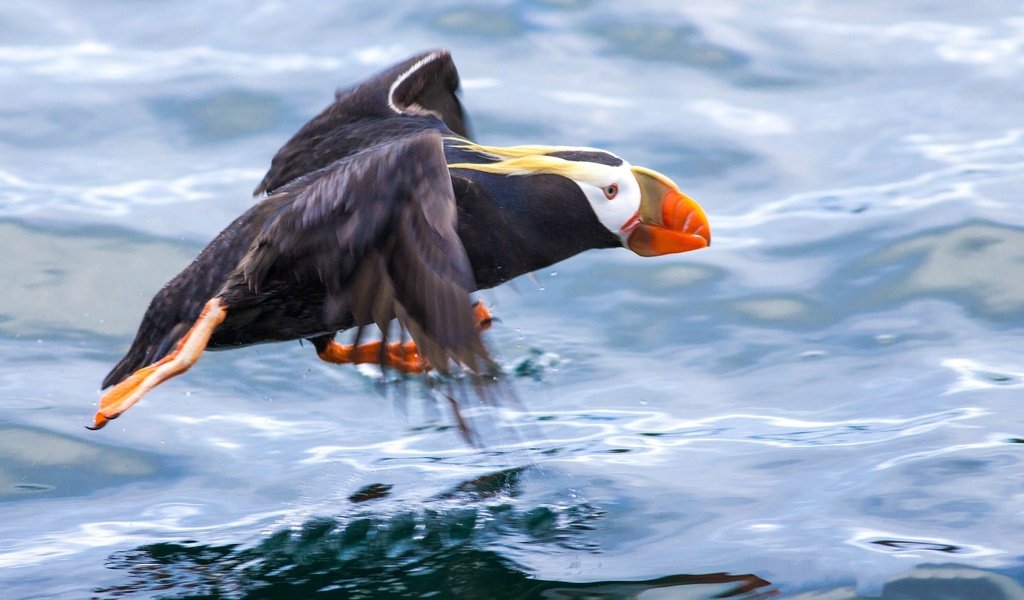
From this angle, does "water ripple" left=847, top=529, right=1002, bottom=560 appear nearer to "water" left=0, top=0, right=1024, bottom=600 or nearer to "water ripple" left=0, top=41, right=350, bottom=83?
"water" left=0, top=0, right=1024, bottom=600

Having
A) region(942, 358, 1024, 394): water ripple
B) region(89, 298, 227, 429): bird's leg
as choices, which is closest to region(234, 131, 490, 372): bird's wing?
region(89, 298, 227, 429): bird's leg

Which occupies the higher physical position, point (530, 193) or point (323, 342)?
point (530, 193)

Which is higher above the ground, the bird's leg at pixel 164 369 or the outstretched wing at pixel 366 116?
the outstretched wing at pixel 366 116

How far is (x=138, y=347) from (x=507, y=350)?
1.99m

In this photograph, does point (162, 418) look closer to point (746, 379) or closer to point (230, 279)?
point (230, 279)

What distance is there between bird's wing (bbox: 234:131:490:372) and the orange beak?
960mm

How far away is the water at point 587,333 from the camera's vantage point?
15.7 feet

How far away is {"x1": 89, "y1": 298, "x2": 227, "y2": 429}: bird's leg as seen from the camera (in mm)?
4910

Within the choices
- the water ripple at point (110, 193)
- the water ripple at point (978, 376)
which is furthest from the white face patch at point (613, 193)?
the water ripple at point (110, 193)

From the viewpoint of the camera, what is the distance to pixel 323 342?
6.11 m

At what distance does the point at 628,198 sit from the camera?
5.23 m

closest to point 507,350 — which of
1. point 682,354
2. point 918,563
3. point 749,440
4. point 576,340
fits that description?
point 576,340

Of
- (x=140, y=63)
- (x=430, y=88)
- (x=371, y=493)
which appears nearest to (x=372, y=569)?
(x=371, y=493)

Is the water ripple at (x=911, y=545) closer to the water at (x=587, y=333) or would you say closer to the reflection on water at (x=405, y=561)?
the water at (x=587, y=333)
